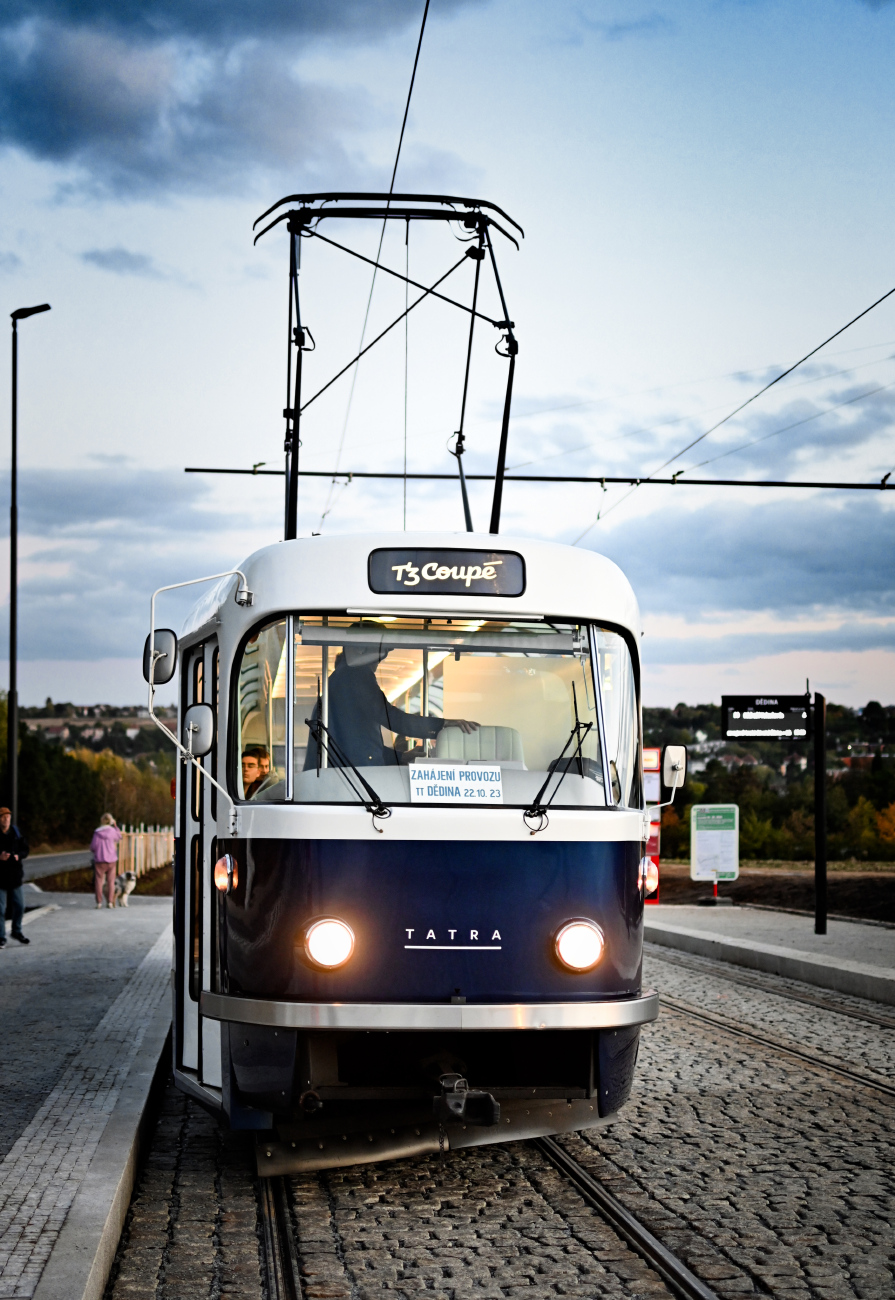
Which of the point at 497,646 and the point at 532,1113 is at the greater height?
the point at 497,646

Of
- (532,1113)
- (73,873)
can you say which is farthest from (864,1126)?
(73,873)

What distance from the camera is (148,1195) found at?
6.49 metres

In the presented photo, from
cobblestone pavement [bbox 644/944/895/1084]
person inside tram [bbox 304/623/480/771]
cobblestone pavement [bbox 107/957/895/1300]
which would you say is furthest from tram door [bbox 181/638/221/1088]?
cobblestone pavement [bbox 644/944/895/1084]

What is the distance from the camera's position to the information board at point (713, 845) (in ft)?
82.9

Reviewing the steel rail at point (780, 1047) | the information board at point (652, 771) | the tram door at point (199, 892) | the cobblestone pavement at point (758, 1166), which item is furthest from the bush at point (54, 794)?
the tram door at point (199, 892)

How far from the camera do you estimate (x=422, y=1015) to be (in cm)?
591

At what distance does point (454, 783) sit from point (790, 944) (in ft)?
40.5

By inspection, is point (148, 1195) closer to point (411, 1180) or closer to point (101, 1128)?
point (101, 1128)

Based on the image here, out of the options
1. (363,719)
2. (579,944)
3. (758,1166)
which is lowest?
(758,1166)

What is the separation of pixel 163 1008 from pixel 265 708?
584 cm

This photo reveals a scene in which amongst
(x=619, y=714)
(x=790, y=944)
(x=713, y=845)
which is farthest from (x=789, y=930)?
(x=619, y=714)

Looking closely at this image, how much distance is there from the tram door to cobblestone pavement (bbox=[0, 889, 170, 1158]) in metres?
0.98

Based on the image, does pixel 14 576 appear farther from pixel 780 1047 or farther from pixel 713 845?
pixel 780 1047

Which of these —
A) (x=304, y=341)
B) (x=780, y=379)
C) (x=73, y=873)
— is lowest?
(x=73, y=873)
